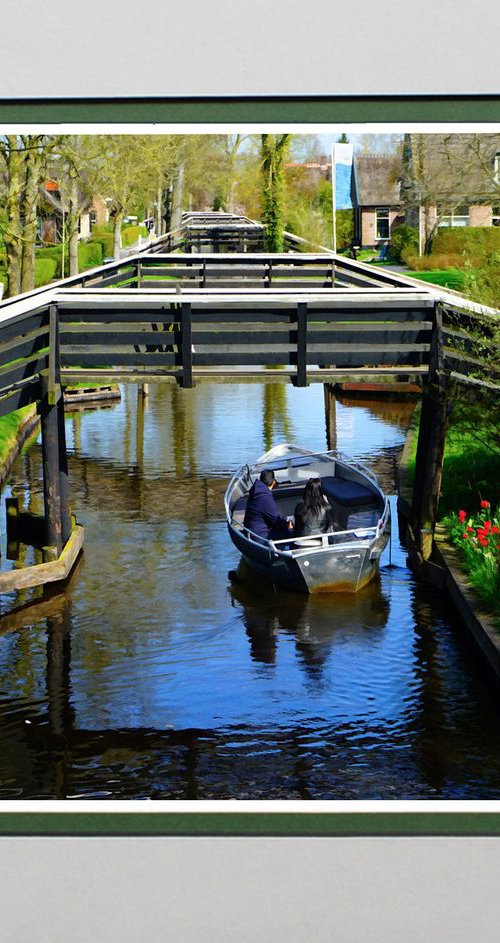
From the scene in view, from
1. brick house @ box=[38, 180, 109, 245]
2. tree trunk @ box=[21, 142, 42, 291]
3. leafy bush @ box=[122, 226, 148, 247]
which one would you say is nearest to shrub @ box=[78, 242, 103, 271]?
brick house @ box=[38, 180, 109, 245]

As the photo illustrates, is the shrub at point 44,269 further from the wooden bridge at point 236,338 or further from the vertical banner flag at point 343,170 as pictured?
the wooden bridge at point 236,338

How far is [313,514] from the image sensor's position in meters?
15.9

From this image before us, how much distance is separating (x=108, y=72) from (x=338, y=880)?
13.1 ft

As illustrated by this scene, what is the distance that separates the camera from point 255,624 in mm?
15406

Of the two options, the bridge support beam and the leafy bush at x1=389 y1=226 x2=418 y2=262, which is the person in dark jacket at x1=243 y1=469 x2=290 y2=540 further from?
the leafy bush at x1=389 y1=226 x2=418 y2=262

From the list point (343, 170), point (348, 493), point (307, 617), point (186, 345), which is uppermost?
point (343, 170)

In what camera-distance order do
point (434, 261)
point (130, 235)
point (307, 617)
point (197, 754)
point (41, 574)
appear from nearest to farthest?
point (197, 754) < point (41, 574) < point (307, 617) < point (434, 261) < point (130, 235)

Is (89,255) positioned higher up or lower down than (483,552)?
higher up

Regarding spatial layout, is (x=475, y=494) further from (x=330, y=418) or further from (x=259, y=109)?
(x=259, y=109)

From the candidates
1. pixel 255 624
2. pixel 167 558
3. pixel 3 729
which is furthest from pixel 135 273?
pixel 3 729

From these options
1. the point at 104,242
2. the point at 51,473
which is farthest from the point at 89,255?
the point at 51,473

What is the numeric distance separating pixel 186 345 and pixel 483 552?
421 centimetres

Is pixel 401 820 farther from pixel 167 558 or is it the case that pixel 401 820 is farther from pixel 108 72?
pixel 167 558

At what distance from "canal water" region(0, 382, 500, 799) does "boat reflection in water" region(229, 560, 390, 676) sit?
3 cm
